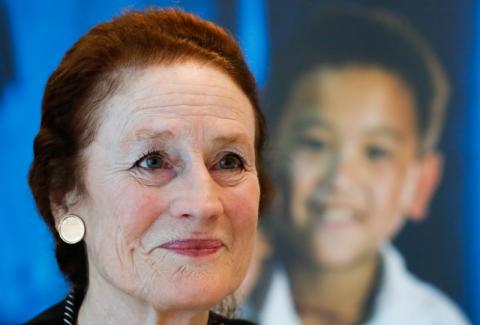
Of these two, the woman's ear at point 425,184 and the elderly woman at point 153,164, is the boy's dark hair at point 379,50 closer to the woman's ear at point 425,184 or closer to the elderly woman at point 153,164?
the woman's ear at point 425,184

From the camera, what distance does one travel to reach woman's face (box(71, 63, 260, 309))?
1526mm

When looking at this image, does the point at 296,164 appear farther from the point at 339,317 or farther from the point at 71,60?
the point at 71,60

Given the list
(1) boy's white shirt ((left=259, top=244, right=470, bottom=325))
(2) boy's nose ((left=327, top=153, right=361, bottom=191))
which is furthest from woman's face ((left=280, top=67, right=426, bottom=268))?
(1) boy's white shirt ((left=259, top=244, right=470, bottom=325))

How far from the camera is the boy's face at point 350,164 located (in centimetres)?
312

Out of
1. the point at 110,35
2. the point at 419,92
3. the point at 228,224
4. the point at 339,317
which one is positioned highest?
the point at 419,92

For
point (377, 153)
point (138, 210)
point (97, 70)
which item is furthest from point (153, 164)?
point (377, 153)

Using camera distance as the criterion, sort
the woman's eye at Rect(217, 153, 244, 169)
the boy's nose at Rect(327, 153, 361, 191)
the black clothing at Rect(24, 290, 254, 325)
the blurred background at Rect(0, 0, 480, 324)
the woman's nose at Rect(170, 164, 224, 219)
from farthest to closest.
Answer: the boy's nose at Rect(327, 153, 361, 191) → the blurred background at Rect(0, 0, 480, 324) → the black clothing at Rect(24, 290, 254, 325) → the woman's eye at Rect(217, 153, 244, 169) → the woman's nose at Rect(170, 164, 224, 219)

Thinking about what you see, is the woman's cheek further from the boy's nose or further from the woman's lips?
the boy's nose

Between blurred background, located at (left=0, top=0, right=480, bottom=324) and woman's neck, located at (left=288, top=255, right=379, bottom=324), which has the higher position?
blurred background, located at (left=0, top=0, right=480, bottom=324)

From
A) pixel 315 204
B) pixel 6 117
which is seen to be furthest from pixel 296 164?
pixel 6 117

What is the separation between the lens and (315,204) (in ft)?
10.2

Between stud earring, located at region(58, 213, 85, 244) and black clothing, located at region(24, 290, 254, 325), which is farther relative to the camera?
black clothing, located at region(24, 290, 254, 325)

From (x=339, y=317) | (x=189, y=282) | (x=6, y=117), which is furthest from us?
(x=339, y=317)

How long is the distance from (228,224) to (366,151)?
167 cm
